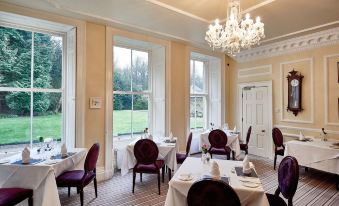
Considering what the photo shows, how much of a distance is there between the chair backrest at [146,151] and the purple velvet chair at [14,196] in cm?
160

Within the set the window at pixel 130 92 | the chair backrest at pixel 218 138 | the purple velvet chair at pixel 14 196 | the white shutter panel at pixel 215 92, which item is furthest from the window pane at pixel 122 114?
the white shutter panel at pixel 215 92

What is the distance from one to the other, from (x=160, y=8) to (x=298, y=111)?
14.1 feet

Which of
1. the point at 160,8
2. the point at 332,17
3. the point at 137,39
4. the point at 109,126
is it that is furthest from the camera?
the point at 137,39

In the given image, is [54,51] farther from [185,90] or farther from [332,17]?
[332,17]

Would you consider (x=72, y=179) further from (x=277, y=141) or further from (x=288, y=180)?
(x=277, y=141)

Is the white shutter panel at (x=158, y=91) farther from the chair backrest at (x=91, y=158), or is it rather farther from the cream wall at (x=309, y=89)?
the cream wall at (x=309, y=89)

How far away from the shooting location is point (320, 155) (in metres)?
3.99

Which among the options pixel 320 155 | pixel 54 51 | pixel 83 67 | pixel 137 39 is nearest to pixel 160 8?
pixel 137 39

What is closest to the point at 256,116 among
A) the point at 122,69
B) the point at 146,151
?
the point at 146,151

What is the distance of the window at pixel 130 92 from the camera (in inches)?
201

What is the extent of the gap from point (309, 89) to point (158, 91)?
3816mm

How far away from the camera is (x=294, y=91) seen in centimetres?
529

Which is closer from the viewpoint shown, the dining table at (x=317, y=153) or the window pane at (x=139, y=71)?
the dining table at (x=317, y=153)

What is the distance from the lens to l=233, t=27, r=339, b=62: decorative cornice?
184 inches
